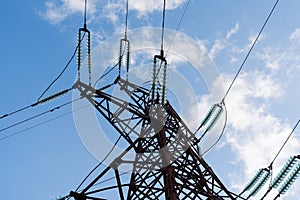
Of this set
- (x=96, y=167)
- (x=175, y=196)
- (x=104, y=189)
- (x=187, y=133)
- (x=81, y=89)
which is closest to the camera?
(x=175, y=196)

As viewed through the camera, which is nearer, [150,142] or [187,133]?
[150,142]

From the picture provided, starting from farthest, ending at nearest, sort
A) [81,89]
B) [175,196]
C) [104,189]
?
1. [81,89]
2. [104,189]
3. [175,196]

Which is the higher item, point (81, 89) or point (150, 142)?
point (81, 89)

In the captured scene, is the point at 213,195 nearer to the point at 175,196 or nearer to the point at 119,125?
the point at 175,196

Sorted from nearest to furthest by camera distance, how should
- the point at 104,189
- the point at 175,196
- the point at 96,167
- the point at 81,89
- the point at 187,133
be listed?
the point at 175,196 → the point at 104,189 → the point at 96,167 → the point at 81,89 → the point at 187,133

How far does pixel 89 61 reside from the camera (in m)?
15.1

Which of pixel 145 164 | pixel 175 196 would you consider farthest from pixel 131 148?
pixel 175 196

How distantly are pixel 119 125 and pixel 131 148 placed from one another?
40.1 inches

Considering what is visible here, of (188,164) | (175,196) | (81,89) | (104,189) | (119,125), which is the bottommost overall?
(175,196)

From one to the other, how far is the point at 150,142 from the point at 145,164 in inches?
36.7

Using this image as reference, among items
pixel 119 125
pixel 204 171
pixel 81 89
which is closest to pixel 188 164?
pixel 204 171

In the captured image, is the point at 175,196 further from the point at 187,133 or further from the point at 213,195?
the point at 187,133

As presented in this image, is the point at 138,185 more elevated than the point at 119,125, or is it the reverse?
the point at 119,125

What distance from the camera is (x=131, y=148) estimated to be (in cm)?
1411
